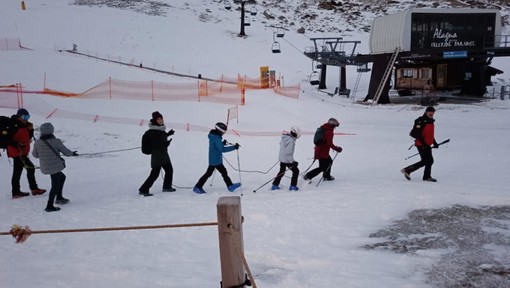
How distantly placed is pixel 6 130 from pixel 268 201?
5654mm

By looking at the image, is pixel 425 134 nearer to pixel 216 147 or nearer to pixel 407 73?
pixel 216 147

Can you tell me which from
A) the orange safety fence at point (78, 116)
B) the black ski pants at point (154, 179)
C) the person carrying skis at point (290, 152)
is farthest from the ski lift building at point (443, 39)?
the black ski pants at point (154, 179)

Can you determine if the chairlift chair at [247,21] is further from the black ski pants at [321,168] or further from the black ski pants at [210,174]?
the black ski pants at [210,174]

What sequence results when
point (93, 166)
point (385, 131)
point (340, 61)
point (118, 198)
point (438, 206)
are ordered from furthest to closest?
point (340, 61) → point (385, 131) → point (93, 166) → point (118, 198) → point (438, 206)

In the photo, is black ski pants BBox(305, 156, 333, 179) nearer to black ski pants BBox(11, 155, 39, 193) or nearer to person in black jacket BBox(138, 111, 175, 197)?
person in black jacket BBox(138, 111, 175, 197)

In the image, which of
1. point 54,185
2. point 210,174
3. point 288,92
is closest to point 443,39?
point 288,92

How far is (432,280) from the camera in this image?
4867 millimetres

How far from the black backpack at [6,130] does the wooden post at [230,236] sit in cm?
751

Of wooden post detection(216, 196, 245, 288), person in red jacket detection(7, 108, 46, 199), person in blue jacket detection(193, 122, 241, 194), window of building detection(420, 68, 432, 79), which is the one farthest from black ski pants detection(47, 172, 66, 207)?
window of building detection(420, 68, 432, 79)

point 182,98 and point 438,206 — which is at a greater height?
point 182,98

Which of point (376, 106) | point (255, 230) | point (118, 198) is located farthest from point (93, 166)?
point (376, 106)

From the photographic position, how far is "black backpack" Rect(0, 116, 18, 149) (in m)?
8.91

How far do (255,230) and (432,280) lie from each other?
2872 mm

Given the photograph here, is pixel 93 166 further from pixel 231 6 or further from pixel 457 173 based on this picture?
pixel 231 6
